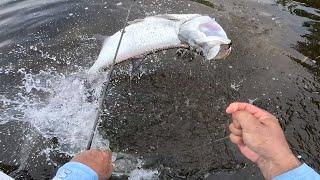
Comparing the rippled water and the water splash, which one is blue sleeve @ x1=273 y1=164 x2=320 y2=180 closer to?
the rippled water

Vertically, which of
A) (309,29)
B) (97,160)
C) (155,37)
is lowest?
(309,29)

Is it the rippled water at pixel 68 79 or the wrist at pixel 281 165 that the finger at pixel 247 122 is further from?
the rippled water at pixel 68 79

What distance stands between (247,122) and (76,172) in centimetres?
123

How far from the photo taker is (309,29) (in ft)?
22.2

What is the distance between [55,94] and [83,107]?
17.7 inches

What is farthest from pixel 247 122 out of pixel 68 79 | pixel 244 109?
pixel 68 79

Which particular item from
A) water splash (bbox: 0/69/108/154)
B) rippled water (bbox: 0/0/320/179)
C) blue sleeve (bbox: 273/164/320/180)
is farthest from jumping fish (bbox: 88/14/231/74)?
blue sleeve (bbox: 273/164/320/180)

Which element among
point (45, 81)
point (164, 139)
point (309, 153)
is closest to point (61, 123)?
point (45, 81)

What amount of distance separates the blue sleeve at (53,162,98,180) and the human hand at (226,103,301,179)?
42.6 inches

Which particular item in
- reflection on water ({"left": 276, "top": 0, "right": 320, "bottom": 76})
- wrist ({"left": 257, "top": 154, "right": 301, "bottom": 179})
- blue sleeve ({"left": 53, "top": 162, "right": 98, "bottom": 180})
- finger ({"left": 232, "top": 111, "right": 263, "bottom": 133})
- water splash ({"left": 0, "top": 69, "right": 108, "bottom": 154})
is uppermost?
finger ({"left": 232, "top": 111, "right": 263, "bottom": 133})

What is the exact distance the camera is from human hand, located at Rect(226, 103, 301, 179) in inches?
106

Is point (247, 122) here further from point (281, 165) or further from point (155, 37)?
point (155, 37)

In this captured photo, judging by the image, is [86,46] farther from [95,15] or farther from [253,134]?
[253,134]

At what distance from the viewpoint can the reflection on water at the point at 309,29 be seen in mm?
6164
